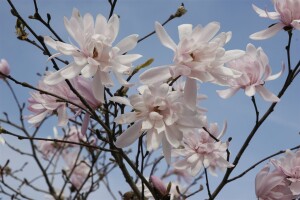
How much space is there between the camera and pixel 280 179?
1623 mm

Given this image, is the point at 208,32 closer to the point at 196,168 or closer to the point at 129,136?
the point at 129,136

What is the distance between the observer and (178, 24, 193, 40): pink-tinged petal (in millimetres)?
1188

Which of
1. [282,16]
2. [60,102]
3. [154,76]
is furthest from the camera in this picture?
[282,16]

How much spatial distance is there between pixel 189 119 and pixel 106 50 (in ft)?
0.94

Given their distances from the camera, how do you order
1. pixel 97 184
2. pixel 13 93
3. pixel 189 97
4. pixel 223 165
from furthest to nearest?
1. pixel 13 93
2. pixel 97 184
3. pixel 223 165
4. pixel 189 97

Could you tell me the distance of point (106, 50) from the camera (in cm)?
122

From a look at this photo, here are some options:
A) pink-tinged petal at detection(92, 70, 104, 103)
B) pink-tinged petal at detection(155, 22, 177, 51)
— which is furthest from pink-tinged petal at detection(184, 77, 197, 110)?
pink-tinged petal at detection(92, 70, 104, 103)

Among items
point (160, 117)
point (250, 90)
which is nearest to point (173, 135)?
point (160, 117)

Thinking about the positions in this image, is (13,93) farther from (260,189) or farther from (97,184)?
(260,189)

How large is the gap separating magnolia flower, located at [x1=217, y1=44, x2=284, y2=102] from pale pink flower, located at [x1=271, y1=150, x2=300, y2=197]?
0.25 meters

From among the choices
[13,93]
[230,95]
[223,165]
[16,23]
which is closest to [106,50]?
[16,23]

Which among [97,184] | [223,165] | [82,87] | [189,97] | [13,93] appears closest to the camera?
[189,97]

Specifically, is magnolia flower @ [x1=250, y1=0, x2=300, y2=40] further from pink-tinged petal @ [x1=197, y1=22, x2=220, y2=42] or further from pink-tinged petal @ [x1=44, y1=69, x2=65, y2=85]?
pink-tinged petal @ [x1=44, y1=69, x2=65, y2=85]

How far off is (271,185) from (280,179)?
0.13ft
